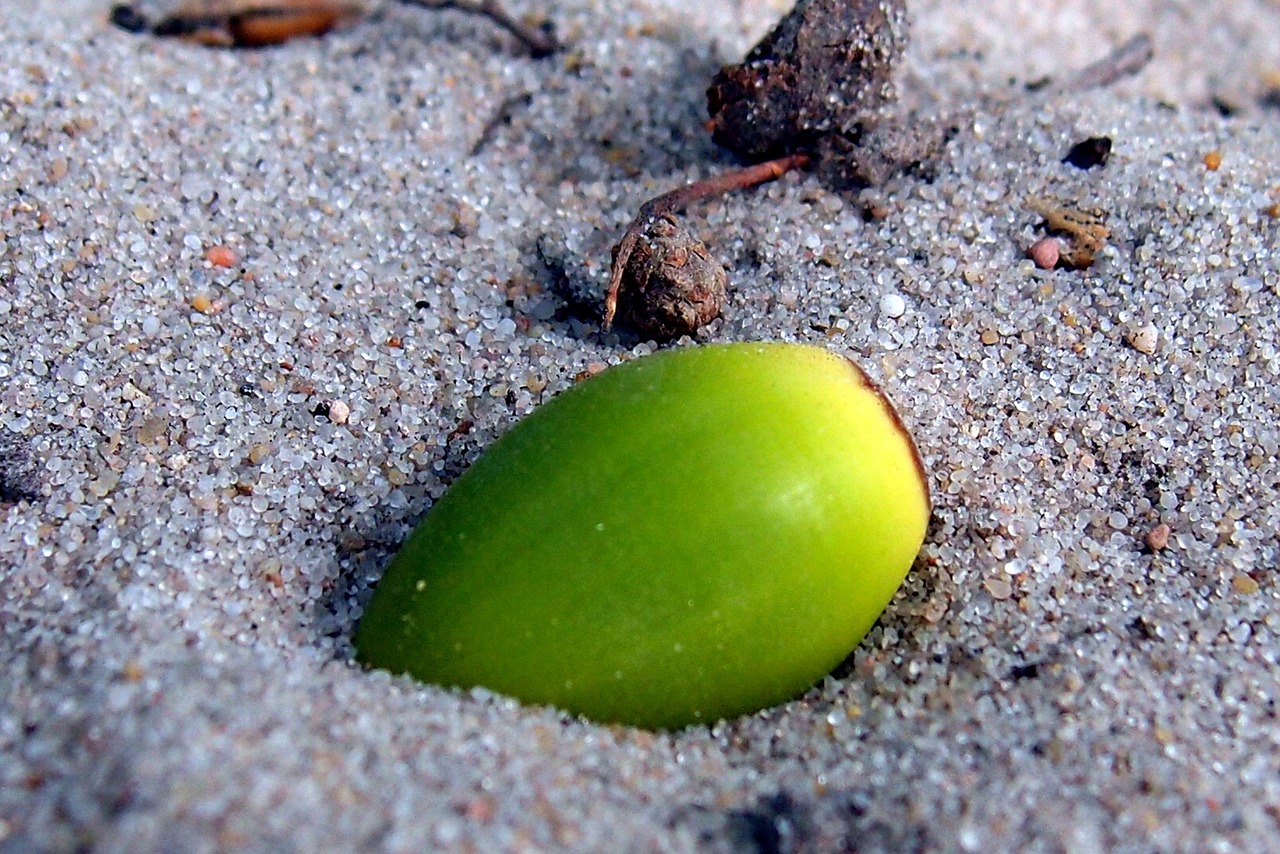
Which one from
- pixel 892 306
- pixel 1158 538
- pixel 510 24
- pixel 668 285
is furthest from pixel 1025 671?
pixel 510 24

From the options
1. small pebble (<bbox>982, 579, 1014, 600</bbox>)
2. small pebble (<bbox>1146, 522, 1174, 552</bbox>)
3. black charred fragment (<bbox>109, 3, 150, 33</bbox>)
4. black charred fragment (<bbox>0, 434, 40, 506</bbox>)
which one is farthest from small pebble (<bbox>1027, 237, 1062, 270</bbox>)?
black charred fragment (<bbox>109, 3, 150, 33</bbox>)

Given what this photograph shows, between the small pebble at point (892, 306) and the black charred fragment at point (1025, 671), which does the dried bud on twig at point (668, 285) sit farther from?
the black charred fragment at point (1025, 671)

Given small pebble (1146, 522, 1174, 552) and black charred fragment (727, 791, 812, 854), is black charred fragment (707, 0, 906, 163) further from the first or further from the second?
black charred fragment (727, 791, 812, 854)

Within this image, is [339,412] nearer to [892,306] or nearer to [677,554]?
[677,554]

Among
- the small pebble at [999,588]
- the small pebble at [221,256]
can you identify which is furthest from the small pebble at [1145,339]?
the small pebble at [221,256]

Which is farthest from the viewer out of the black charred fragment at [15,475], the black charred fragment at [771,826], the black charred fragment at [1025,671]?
the black charred fragment at [15,475]
